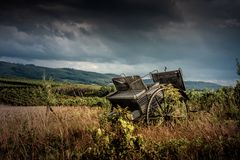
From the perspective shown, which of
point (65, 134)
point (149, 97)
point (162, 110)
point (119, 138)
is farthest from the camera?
point (162, 110)

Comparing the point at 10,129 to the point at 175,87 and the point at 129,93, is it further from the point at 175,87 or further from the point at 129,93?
the point at 175,87

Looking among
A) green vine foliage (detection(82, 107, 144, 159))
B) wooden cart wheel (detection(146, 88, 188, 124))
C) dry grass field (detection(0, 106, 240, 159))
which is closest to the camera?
green vine foliage (detection(82, 107, 144, 159))

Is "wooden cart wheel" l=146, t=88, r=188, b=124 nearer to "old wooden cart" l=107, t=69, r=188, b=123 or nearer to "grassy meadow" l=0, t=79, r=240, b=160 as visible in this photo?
Answer: "old wooden cart" l=107, t=69, r=188, b=123

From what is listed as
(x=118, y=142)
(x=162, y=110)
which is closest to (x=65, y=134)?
(x=118, y=142)

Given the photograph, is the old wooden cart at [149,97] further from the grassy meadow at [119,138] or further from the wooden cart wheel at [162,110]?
the grassy meadow at [119,138]

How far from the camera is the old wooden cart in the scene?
33.7 ft

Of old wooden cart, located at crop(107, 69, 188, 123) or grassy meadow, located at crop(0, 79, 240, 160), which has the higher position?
old wooden cart, located at crop(107, 69, 188, 123)

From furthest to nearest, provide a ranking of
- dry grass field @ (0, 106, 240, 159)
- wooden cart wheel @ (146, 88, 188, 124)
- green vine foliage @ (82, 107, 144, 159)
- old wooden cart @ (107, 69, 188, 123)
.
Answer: wooden cart wheel @ (146, 88, 188, 124)
old wooden cart @ (107, 69, 188, 123)
dry grass field @ (0, 106, 240, 159)
green vine foliage @ (82, 107, 144, 159)

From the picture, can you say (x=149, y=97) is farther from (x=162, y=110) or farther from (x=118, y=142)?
(x=118, y=142)

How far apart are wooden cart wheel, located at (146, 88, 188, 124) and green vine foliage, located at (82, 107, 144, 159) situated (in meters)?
3.73

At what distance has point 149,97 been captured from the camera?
10328 millimetres

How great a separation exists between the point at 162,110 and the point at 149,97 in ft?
2.78

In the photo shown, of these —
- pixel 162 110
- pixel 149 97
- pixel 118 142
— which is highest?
pixel 149 97

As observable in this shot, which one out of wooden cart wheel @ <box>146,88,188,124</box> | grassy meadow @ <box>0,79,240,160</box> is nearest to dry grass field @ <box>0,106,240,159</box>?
grassy meadow @ <box>0,79,240,160</box>
